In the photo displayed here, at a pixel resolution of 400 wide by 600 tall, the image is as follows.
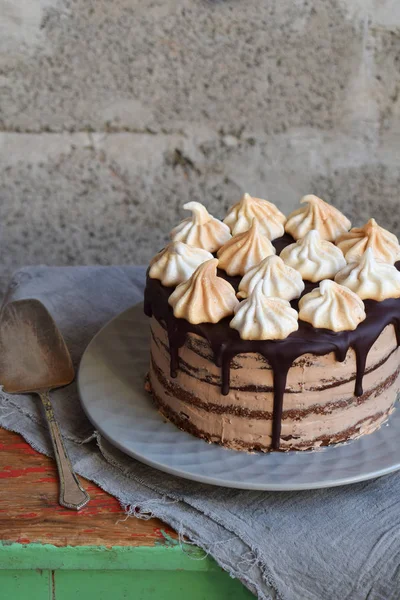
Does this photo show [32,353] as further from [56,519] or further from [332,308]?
[332,308]

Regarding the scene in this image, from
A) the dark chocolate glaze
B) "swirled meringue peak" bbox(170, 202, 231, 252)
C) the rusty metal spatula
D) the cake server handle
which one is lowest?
the cake server handle

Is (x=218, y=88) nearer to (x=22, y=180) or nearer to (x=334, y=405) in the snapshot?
(x=22, y=180)

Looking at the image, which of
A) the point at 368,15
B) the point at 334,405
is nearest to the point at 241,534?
the point at 334,405

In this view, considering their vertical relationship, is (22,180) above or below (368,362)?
below

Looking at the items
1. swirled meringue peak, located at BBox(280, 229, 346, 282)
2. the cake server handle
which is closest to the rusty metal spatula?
the cake server handle

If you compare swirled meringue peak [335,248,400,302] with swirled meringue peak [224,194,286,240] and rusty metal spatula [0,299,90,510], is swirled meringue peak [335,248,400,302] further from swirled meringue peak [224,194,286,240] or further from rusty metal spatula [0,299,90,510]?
rusty metal spatula [0,299,90,510]

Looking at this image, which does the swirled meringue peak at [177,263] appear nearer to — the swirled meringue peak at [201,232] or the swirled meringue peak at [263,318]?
the swirled meringue peak at [201,232]

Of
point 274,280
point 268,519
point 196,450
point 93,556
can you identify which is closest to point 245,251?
point 274,280
